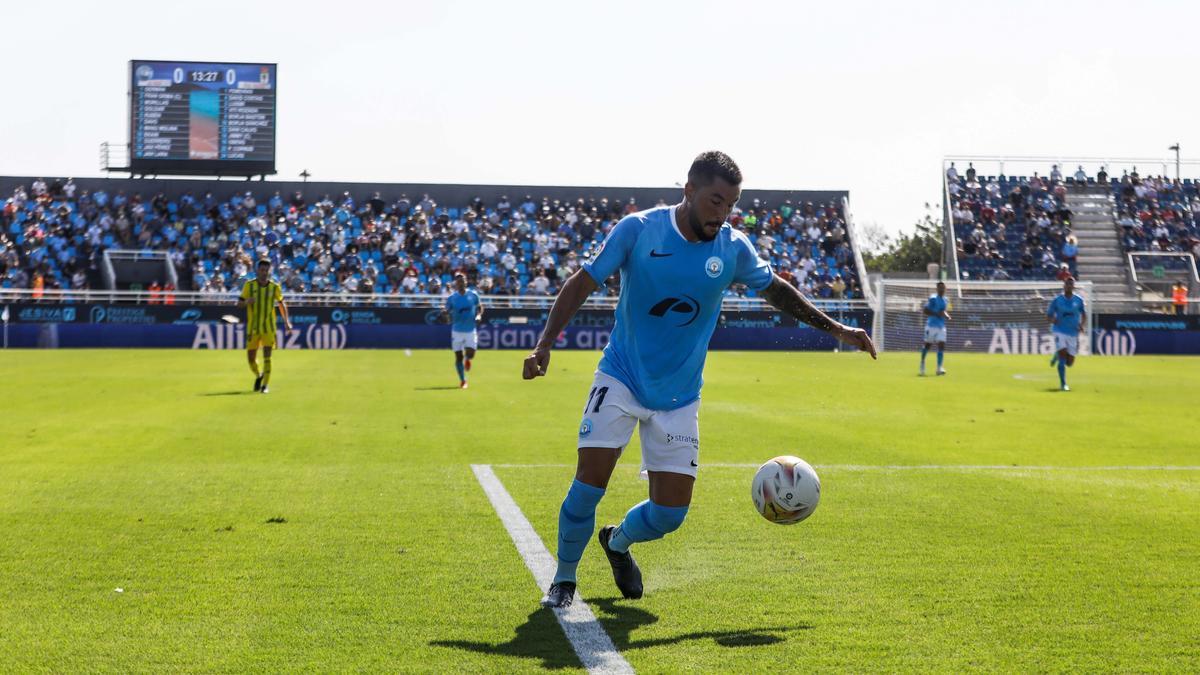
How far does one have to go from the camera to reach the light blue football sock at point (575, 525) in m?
6.17

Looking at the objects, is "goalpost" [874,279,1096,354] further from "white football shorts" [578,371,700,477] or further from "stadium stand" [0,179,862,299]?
"white football shorts" [578,371,700,477]

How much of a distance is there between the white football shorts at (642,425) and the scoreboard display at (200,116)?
52708mm

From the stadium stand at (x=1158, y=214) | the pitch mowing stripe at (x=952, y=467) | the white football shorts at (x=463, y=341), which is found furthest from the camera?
the stadium stand at (x=1158, y=214)

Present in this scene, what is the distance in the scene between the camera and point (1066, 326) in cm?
2512

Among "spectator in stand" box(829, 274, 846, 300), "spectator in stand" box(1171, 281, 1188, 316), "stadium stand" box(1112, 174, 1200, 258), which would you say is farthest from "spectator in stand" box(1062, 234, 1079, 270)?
"spectator in stand" box(829, 274, 846, 300)

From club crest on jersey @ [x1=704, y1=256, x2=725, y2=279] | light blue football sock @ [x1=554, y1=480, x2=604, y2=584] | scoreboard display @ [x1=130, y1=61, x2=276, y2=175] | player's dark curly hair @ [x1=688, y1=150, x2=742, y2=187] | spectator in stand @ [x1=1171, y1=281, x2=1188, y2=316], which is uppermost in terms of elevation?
scoreboard display @ [x1=130, y1=61, x2=276, y2=175]

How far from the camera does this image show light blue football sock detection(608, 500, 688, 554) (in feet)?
20.5

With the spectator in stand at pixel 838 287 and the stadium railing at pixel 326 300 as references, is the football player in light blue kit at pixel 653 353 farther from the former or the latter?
the spectator in stand at pixel 838 287

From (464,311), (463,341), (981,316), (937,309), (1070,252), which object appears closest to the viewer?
(463,341)

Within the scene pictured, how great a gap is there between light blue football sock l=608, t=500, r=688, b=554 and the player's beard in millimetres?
1288

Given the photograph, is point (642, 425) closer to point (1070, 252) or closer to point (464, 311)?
point (464, 311)

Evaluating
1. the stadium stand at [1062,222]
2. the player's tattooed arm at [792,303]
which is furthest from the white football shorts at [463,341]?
the stadium stand at [1062,222]

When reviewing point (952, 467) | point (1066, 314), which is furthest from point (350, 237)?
point (952, 467)

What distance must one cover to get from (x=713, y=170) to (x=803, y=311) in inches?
45.0
